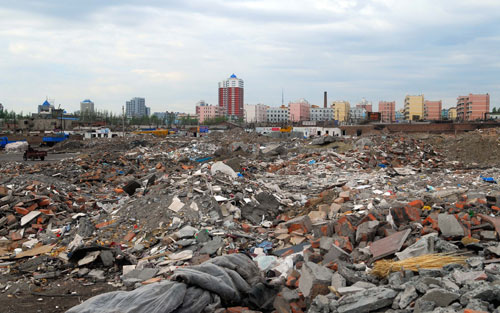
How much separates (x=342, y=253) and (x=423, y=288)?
5.53ft

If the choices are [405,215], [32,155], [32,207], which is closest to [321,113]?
[32,155]

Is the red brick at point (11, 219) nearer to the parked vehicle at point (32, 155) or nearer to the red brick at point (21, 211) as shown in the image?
the red brick at point (21, 211)

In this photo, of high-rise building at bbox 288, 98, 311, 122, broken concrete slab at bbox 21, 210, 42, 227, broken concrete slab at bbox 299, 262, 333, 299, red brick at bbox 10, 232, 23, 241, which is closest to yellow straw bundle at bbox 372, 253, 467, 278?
broken concrete slab at bbox 299, 262, 333, 299

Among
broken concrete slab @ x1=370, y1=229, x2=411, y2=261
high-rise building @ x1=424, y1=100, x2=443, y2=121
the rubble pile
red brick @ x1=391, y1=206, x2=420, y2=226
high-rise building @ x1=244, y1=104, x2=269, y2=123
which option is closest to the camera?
the rubble pile

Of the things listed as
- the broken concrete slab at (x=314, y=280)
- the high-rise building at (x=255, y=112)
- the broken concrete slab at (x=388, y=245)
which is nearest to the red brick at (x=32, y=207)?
the broken concrete slab at (x=314, y=280)

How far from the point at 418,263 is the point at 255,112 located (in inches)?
4185

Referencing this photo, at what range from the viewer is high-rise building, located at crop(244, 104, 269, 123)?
4304 inches

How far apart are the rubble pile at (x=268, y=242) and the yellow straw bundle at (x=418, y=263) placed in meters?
0.01

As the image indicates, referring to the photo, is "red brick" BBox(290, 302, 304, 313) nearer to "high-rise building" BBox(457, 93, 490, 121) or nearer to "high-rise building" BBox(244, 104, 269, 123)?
"high-rise building" BBox(457, 93, 490, 121)

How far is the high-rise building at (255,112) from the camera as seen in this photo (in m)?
109

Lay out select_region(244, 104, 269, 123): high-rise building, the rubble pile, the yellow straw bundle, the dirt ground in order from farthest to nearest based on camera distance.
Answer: select_region(244, 104, 269, 123): high-rise building → the dirt ground → the yellow straw bundle → the rubble pile

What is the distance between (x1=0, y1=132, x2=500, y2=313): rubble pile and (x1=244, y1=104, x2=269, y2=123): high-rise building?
9659 centimetres

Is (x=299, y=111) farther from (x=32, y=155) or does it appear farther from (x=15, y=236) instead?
(x=15, y=236)

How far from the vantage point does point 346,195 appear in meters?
9.42
